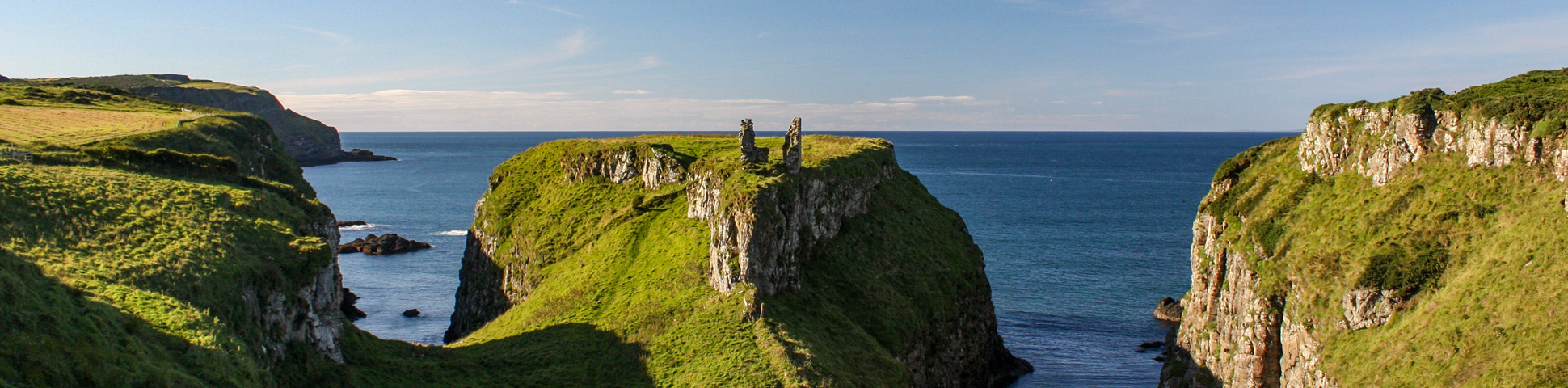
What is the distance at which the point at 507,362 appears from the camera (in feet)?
176

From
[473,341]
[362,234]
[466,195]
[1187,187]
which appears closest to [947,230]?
[473,341]

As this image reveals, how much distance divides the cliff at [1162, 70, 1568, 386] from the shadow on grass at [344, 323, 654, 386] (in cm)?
3419

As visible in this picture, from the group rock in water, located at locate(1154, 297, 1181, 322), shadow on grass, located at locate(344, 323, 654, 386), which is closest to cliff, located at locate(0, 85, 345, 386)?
shadow on grass, located at locate(344, 323, 654, 386)

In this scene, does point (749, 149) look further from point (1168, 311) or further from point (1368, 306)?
point (1168, 311)

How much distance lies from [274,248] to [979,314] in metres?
48.0

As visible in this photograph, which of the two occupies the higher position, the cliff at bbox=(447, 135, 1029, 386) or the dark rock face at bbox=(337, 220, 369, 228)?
the cliff at bbox=(447, 135, 1029, 386)

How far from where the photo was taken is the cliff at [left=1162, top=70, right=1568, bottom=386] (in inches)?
1643

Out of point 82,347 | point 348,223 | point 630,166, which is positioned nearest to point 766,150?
point 630,166

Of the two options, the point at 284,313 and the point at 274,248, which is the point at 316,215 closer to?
the point at 274,248

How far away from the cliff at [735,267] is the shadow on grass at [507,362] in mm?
1209

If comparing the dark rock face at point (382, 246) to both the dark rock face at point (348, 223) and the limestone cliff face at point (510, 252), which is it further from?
the limestone cliff face at point (510, 252)

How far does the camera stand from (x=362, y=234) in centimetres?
12744

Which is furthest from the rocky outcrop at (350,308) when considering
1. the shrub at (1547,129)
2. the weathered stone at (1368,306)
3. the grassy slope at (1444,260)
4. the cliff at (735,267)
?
the shrub at (1547,129)

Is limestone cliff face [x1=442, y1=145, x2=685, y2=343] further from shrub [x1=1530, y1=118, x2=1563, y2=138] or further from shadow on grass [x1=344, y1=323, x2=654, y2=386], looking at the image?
shrub [x1=1530, y1=118, x2=1563, y2=138]
